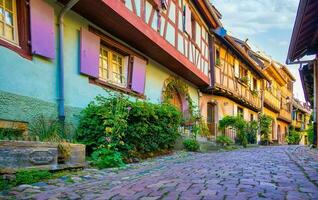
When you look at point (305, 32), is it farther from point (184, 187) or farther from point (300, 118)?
point (300, 118)

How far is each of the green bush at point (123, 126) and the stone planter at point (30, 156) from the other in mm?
1233

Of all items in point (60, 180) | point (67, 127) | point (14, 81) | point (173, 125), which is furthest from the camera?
point (173, 125)

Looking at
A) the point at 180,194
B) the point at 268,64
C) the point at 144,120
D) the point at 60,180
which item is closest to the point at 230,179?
the point at 180,194

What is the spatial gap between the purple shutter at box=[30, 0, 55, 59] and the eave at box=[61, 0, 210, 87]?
1.85 ft

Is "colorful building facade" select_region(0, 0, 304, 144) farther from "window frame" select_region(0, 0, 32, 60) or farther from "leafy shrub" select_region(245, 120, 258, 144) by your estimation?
"leafy shrub" select_region(245, 120, 258, 144)

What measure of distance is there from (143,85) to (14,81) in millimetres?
5012

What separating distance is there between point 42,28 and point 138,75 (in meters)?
3.97

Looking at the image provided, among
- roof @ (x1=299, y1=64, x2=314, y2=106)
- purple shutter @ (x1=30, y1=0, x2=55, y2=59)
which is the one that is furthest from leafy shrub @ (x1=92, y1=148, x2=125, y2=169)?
roof @ (x1=299, y1=64, x2=314, y2=106)

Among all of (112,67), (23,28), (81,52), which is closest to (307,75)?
(112,67)

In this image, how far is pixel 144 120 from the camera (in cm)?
757

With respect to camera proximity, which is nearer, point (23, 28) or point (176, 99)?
point (23, 28)

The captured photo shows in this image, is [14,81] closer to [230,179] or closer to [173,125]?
[230,179]

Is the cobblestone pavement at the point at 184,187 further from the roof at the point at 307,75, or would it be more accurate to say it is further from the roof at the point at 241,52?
the roof at the point at 241,52

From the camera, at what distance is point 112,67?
945 cm
